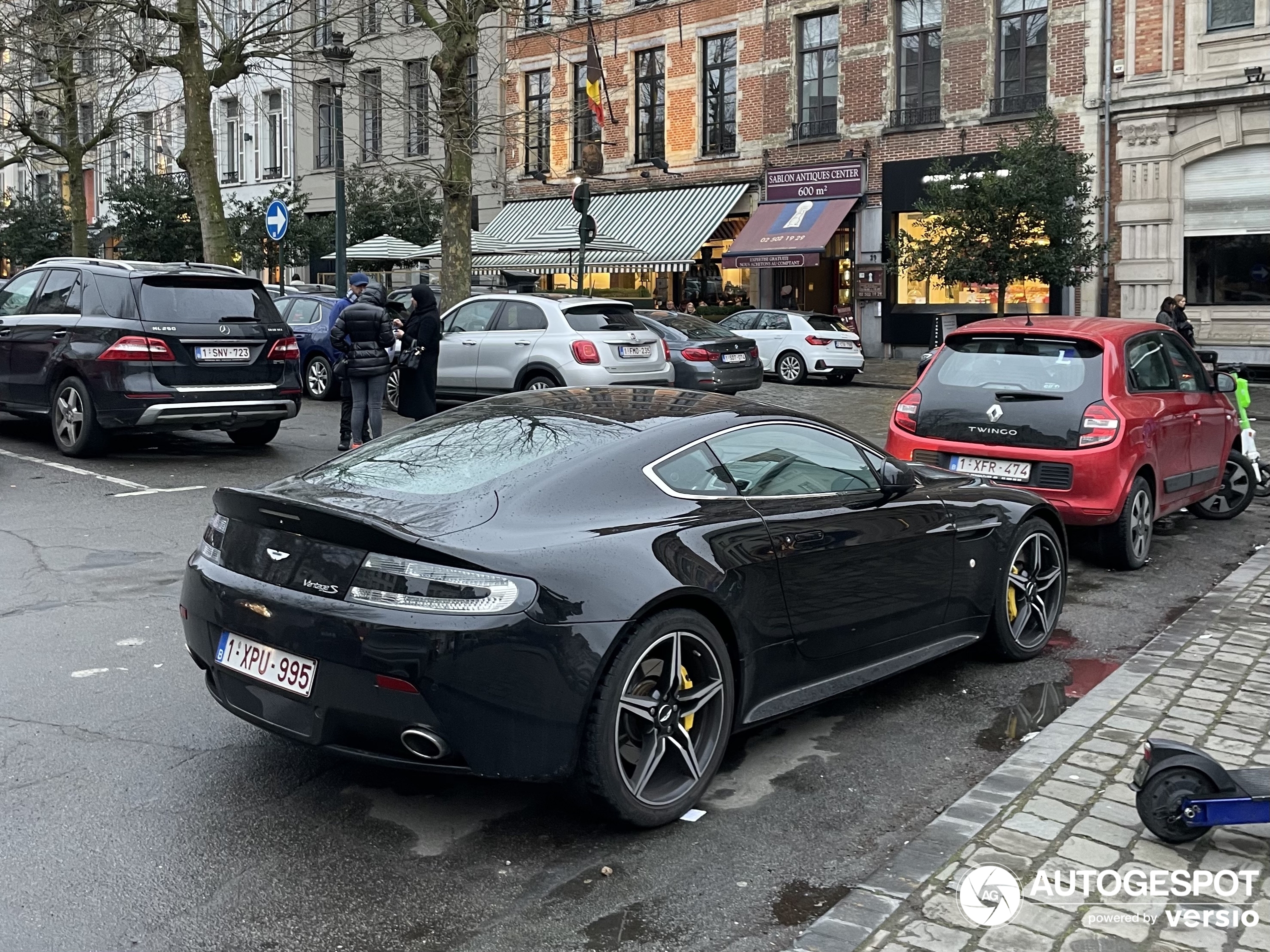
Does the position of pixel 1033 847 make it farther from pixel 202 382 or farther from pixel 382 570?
pixel 202 382

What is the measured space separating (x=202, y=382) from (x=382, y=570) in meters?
8.37

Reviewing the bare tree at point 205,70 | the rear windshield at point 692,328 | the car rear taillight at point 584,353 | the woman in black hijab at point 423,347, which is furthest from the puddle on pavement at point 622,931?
the bare tree at point 205,70

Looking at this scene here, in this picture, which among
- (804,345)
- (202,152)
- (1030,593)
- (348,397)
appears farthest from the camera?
(804,345)

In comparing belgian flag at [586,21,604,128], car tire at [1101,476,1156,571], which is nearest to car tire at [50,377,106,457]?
car tire at [1101,476,1156,571]

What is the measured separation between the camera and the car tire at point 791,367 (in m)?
24.2

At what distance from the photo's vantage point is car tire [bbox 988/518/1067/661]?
6.07 meters

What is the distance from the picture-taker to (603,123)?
1245 inches

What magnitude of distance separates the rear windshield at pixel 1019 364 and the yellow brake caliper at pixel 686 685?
4.77 meters

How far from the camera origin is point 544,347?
1530 centimetres

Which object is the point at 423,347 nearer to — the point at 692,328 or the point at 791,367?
the point at 692,328

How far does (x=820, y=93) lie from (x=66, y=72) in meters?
16.2

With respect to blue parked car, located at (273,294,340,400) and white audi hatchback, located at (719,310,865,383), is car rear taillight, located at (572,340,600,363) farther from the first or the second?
white audi hatchback, located at (719,310,865,383)

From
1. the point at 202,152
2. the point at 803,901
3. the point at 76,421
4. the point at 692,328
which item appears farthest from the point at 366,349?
the point at 202,152

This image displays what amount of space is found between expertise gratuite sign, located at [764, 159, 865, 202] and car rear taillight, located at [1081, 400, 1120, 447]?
22.1 meters
